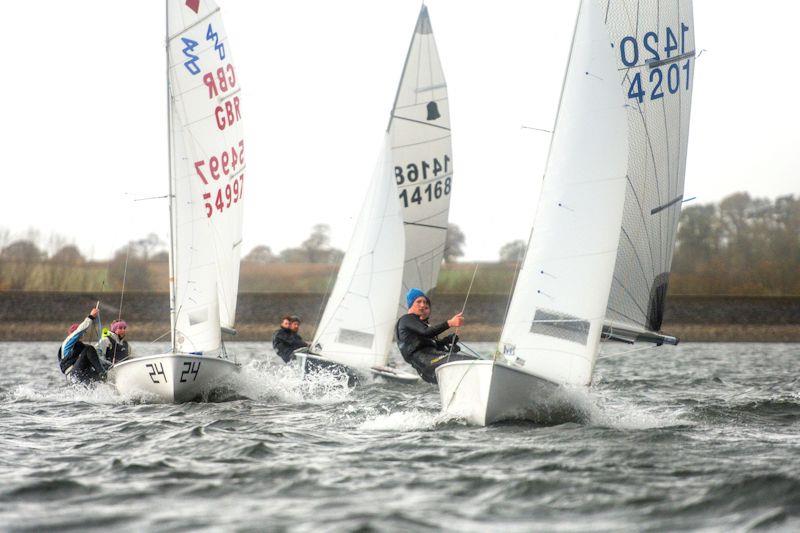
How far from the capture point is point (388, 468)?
6871 mm

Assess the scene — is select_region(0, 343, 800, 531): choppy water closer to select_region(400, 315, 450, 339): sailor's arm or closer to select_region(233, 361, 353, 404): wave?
select_region(233, 361, 353, 404): wave

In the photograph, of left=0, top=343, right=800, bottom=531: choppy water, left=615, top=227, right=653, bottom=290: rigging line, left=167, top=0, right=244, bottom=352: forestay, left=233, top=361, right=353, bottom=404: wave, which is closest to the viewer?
left=0, top=343, right=800, bottom=531: choppy water

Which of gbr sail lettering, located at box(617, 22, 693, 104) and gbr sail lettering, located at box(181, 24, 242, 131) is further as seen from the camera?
gbr sail lettering, located at box(181, 24, 242, 131)

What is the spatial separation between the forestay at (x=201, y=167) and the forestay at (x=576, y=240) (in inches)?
192

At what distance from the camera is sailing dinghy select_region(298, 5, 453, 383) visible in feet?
48.2

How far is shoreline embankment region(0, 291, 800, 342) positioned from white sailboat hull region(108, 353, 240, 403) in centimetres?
2424

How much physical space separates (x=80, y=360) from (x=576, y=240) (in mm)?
6667

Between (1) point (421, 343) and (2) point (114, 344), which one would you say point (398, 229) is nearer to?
(2) point (114, 344)

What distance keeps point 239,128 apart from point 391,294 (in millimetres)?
3137

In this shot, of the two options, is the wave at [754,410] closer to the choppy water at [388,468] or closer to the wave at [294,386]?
the choppy water at [388,468]

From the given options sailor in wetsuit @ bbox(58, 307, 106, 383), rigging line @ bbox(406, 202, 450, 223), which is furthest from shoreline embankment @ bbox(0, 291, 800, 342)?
sailor in wetsuit @ bbox(58, 307, 106, 383)

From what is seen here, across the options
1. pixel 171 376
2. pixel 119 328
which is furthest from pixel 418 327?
pixel 119 328

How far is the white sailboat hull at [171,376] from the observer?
448 inches

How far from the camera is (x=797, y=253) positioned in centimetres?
3966
